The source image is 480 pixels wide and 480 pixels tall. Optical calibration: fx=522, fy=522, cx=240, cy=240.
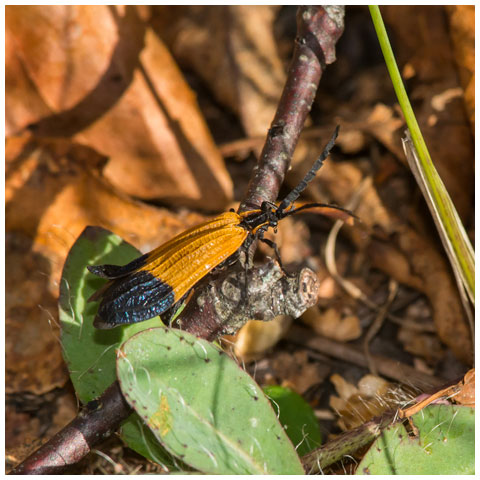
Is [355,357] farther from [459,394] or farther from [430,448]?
[430,448]

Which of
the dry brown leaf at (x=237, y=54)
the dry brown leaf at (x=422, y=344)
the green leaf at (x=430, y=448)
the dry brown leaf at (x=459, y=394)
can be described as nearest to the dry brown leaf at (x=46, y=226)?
the dry brown leaf at (x=237, y=54)

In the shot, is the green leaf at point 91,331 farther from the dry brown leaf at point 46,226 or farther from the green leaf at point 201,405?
the dry brown leaf at point 46,226

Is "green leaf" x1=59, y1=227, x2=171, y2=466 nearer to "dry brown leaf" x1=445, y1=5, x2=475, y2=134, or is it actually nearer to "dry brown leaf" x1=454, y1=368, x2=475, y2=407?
"dry brown leaf" x1=454, y1=368, x2=475, y2=407

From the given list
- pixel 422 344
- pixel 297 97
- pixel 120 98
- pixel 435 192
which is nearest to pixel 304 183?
pixel 297 97

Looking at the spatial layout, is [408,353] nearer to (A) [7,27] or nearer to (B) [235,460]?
(B) [235,460]

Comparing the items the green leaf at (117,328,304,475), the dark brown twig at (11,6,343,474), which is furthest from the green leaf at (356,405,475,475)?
the dark brown twig at (11,6,343,474)
